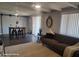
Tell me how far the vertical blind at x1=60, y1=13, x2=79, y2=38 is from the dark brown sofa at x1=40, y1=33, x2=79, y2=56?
10cm

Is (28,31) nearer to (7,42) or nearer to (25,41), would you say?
(25,41)

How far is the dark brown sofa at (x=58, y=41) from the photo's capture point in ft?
5.51

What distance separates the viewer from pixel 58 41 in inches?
70.8

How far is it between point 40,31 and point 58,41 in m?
0.41

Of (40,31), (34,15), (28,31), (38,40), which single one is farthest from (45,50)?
(34,15)

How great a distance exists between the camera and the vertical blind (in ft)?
5.39

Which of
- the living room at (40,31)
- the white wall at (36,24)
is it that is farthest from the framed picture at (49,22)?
the white wall at (36,24)

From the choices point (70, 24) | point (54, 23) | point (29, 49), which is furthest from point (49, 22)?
point (29, 49)

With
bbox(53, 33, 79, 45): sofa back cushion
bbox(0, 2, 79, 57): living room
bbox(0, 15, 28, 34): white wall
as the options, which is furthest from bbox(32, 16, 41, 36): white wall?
bbox(53, 33, 79, 45): sofa back cushion

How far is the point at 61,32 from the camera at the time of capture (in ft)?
5.78

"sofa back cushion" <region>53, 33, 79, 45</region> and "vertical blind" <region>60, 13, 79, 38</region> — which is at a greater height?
"vertical blind" <region>60, 13, 79, 38</region>

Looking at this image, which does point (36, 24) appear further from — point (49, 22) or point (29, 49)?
point (29, 49)

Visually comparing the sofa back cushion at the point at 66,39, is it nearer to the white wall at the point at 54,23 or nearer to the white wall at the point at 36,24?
the white wall at the point at 54,23

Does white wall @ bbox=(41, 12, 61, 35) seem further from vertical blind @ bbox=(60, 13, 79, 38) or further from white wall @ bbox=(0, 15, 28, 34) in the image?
white wall @ bbox=(0, 15, 28, 34)
